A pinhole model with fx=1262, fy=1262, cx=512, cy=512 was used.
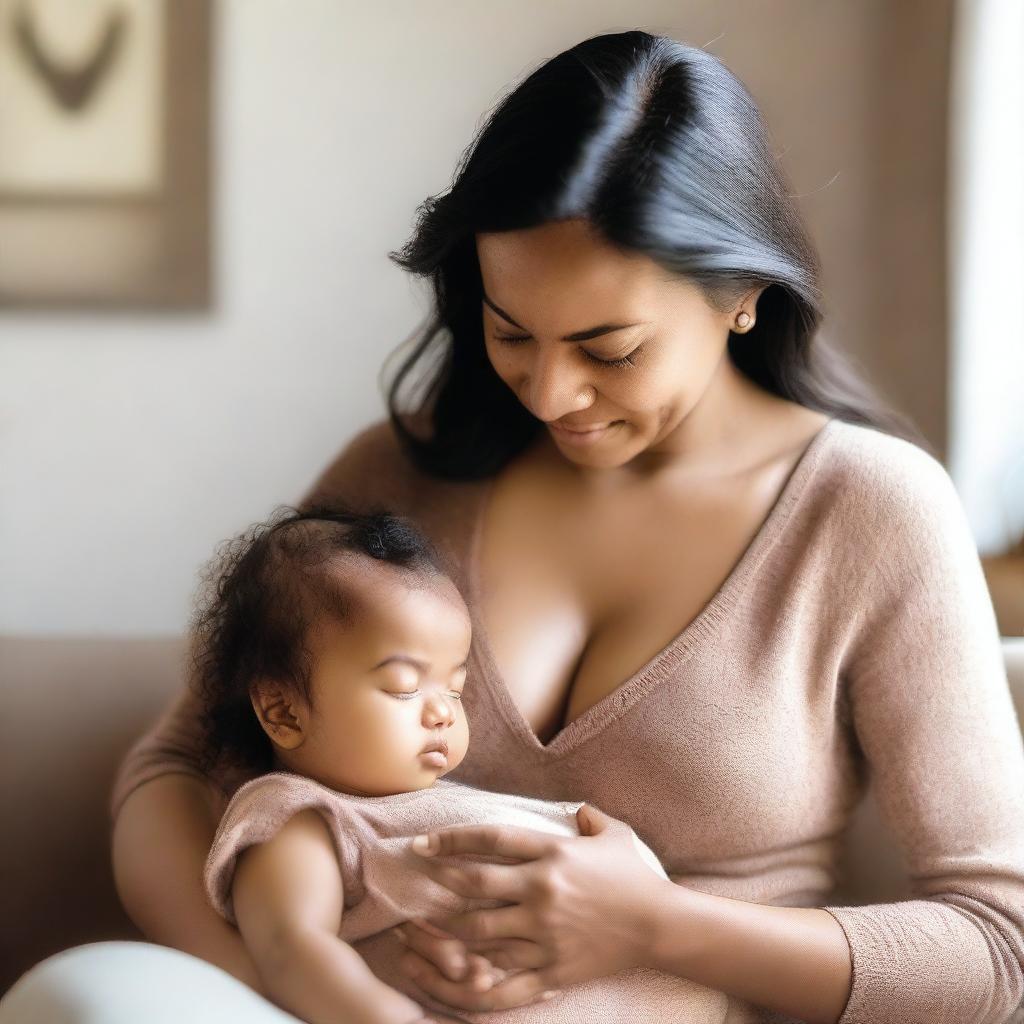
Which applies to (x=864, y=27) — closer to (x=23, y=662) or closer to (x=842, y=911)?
(x=842, y=911)

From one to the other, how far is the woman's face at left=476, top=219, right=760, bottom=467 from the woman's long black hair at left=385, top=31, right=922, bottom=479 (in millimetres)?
25

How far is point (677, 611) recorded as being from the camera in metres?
1.29

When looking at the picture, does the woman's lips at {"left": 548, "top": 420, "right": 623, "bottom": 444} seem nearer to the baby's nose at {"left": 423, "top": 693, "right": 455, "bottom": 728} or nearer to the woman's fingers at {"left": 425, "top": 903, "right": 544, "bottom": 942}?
the baby's nose at {"left": 423, "top": 693, "right": 455, "bottom": 728}

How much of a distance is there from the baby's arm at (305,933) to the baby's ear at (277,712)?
8 centimetres

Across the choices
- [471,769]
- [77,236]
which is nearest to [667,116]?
[471,769]

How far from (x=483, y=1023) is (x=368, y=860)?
0.17 m

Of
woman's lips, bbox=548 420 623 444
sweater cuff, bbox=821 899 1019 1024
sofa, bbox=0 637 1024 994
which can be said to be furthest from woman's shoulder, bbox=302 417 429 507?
sweater cuff, bbox=821 899 1019 1024

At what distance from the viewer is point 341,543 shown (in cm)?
121

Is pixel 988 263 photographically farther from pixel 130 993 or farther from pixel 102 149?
pixel 130 993

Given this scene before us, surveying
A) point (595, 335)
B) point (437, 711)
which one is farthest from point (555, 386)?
point (437, 711)

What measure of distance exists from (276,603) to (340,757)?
16cm

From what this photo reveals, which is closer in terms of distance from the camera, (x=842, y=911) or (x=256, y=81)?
(x=842, y=911)

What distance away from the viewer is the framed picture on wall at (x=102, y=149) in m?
1.94

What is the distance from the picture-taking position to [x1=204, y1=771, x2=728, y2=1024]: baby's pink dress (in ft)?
3.62
